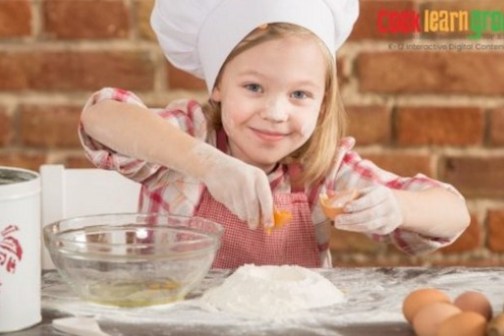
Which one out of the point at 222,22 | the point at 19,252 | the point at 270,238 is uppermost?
the point at 222,22

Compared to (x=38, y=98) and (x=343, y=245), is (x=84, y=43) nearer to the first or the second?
(x=38, y=98)

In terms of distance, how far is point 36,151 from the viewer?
1.70 m

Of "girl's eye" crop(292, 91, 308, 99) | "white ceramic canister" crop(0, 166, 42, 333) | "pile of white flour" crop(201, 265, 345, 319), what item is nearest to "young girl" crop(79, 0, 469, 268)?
"girl's eye" crop(292, 91, 308, 99)

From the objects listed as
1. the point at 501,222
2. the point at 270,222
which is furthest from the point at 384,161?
the point at 270,222

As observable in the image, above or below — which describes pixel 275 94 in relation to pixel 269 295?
above

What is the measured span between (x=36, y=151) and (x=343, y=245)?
53 cm

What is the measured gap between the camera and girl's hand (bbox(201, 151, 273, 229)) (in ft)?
3.34

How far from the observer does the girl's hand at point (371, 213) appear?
1078mm

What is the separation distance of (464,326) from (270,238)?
0.55 meters

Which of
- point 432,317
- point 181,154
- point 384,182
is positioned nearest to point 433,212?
point 384,182

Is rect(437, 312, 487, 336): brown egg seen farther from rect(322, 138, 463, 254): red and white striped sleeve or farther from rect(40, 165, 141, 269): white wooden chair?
rect(40, 165, 141, 269): white wooden chair

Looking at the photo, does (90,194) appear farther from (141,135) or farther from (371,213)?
(371,213)

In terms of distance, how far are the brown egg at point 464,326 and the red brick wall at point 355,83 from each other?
2.87 ft

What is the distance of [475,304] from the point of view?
2.83 feet
